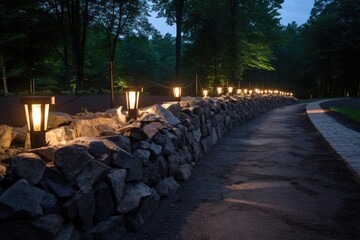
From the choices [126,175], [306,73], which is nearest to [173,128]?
[126,175]

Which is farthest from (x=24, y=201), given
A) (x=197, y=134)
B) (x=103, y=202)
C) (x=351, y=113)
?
(x=351, y=113)

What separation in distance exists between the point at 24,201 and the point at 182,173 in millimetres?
3277

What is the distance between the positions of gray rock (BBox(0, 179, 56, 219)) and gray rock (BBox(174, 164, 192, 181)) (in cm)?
295

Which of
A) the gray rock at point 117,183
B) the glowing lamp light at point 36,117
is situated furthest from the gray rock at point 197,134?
the glowing lamp light at point 36,117

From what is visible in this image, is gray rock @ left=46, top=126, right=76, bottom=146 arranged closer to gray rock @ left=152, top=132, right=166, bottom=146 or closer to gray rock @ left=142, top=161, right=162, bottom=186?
gray rock @ left=142, top=161, right=162, bottom=186

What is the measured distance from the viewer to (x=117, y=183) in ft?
11.0

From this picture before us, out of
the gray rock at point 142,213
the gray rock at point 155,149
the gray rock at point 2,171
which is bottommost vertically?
the gray rock at point 142,213

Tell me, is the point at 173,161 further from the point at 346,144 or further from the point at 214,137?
the point at 346,144

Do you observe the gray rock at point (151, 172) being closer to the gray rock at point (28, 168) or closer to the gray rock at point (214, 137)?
the gray rock at point (28, 168)

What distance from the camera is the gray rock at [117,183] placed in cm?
330

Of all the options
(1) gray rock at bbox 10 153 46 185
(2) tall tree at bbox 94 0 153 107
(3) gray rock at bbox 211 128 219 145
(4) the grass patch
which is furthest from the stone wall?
(2) tall tree at bbox 94 0 153 107

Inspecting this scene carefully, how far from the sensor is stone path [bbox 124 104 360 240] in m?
3.53

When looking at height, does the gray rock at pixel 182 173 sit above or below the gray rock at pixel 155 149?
below

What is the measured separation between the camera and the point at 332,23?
154 feet
